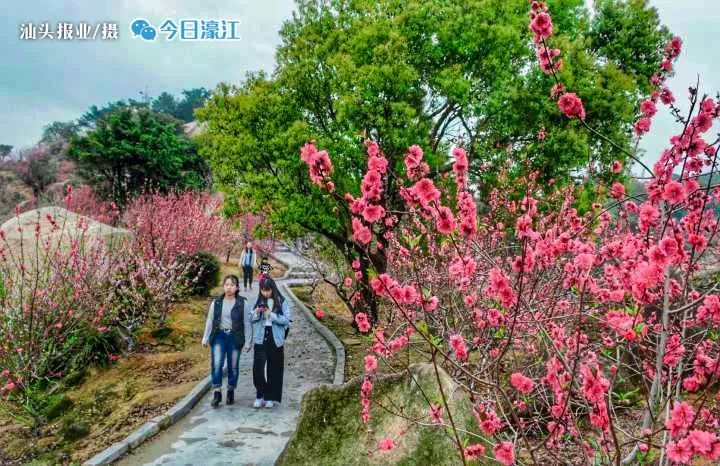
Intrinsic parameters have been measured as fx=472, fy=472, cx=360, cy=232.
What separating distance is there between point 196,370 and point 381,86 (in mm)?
6573

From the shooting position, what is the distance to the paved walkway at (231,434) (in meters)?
5.50

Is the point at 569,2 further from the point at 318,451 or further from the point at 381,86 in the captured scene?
the point at 318,451

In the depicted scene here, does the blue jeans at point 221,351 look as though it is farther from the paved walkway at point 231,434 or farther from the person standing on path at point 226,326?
the paved walkway at point 231,434

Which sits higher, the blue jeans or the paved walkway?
the blue jeans

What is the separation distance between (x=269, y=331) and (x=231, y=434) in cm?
145

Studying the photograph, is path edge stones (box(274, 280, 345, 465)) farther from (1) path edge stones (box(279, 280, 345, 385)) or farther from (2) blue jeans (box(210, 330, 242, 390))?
(2) blue jeans (box(210, 330, 242, 390))

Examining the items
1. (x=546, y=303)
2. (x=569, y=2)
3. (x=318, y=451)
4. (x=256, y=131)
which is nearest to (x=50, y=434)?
(x=318, y=451)

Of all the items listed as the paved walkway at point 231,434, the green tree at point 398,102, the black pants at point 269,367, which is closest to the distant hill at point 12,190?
the green tree at point 398,102

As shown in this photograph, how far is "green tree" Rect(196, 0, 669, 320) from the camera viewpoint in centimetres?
937

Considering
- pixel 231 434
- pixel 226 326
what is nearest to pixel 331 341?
pixel 226 326

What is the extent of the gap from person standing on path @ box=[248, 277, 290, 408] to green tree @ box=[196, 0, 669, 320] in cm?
322

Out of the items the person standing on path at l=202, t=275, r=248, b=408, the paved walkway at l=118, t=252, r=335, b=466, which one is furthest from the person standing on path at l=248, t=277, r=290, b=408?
the paved walkway at l=118, t=252, r=335, b=466

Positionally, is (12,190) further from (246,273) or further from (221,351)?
(221,351)

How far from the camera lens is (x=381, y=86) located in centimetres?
909
